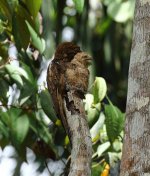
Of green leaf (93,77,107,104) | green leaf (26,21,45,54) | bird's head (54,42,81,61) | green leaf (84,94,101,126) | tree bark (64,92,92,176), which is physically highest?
green leaf (26,21,45,54)

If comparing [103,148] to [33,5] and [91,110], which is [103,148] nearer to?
[91,110]

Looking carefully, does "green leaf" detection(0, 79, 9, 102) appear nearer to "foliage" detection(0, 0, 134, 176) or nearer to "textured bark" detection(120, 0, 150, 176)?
"foliage" detection(0, 0, 134, 176)

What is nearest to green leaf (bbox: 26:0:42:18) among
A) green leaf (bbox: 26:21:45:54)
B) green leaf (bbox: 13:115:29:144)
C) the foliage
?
the foliage

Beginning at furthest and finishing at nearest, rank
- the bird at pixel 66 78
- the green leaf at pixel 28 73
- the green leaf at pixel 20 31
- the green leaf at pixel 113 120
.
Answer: the green leaf at pixel 28 73
the green leaf at pixel 113 120
the green leaf at pixel 20 31
the bird at pixel 66 78

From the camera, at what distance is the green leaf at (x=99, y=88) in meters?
2.28

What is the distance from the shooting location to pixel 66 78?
1771 mm

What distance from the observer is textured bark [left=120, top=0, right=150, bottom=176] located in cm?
149

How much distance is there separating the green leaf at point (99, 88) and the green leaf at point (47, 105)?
0.53ft

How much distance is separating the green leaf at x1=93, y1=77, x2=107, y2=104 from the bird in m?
0.45

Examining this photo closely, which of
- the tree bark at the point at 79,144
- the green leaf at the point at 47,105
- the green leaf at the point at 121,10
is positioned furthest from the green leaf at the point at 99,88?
the green leaf at the point at 121,10

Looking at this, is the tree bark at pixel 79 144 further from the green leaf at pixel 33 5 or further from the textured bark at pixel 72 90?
the green leaf at pixel 33 5

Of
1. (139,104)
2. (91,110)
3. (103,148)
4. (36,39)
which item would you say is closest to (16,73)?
(36,39)

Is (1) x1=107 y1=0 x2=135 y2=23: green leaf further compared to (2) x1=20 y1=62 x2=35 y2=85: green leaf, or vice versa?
(1) x1=107 y1=0 x2=135 y2=23: green leaf

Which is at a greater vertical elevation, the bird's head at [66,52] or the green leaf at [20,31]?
the green leaf at [20,31]
